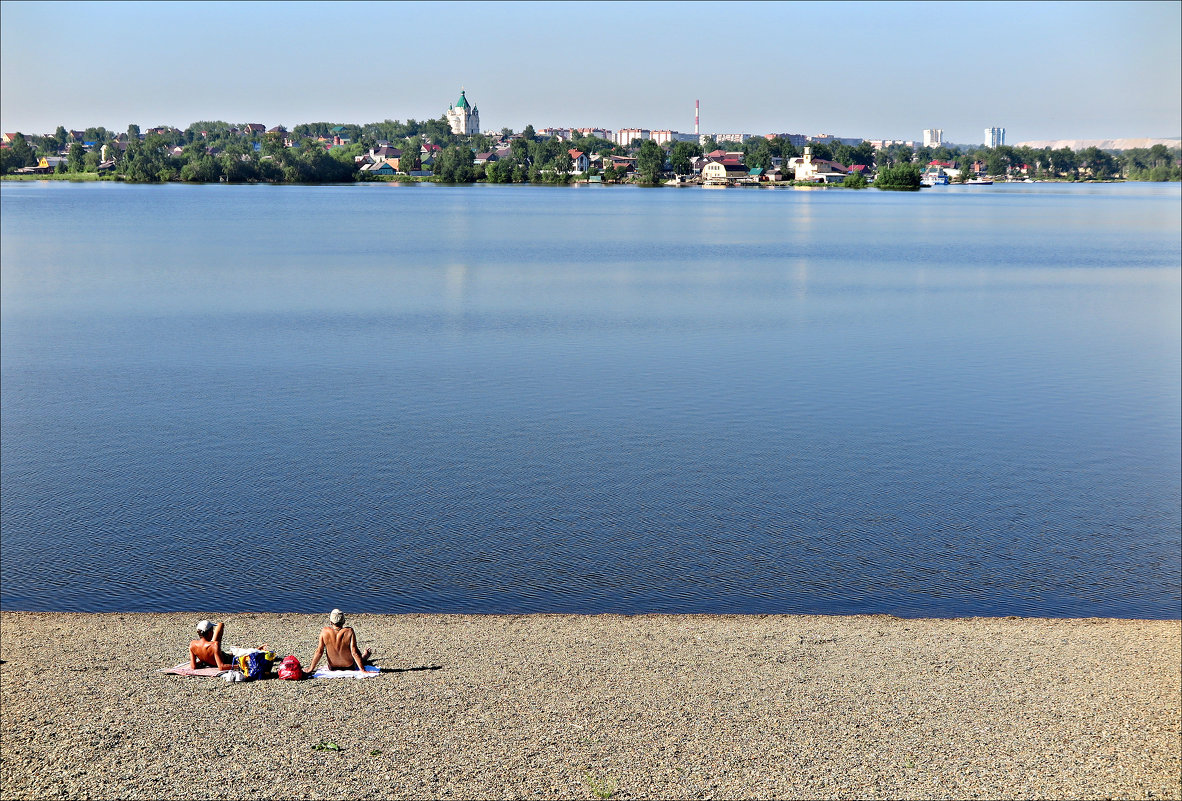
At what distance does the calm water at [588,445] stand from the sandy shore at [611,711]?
4.21 ft

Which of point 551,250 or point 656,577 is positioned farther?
point 551,250

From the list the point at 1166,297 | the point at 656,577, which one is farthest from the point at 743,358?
the point at 1166,297

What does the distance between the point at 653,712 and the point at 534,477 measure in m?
9.09

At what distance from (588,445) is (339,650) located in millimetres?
10501

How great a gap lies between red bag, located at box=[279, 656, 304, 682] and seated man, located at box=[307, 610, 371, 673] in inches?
4.1

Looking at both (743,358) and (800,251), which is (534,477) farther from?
(800,251)

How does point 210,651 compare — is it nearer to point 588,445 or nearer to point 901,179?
point 588,445

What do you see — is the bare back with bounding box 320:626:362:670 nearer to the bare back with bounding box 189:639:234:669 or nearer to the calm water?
the bare back with bounding box 189:639:234:669

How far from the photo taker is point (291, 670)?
11211 mm

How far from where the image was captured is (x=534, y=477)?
19.5 metres

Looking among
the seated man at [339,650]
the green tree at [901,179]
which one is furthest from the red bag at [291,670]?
the green tree at [901,179]

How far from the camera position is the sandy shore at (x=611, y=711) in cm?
925

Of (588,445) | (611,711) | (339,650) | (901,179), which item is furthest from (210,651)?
Answer: (901,179)

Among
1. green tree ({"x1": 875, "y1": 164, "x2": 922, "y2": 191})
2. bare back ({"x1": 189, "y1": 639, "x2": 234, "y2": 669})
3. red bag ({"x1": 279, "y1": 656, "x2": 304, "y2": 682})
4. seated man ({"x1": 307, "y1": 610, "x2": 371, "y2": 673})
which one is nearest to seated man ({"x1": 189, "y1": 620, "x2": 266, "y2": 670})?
bare back ({"x1": 189, "y1": 639, "x2": 234, "y2": 669})
